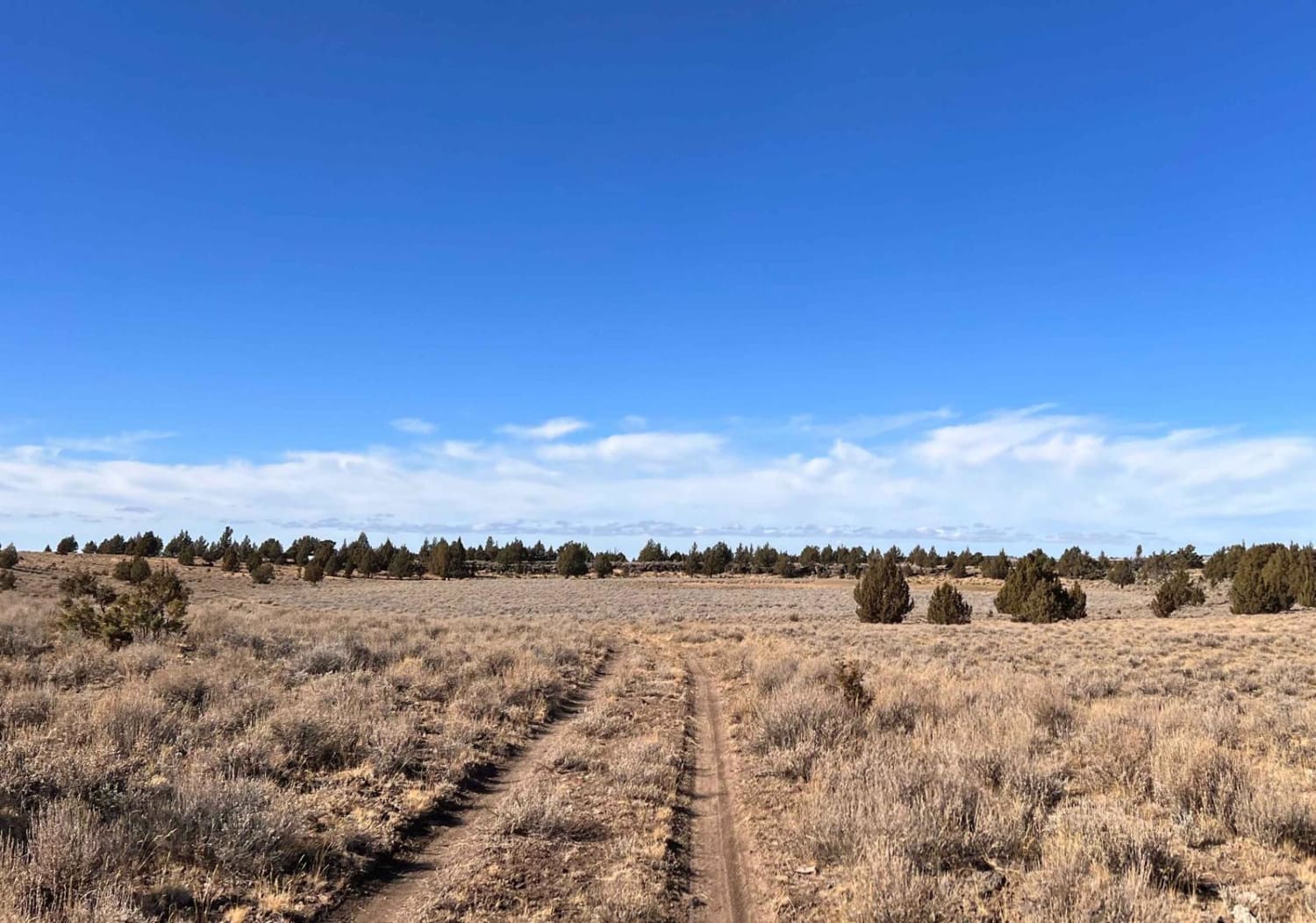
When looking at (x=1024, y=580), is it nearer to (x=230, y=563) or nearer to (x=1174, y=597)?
(x=1174, y=597)

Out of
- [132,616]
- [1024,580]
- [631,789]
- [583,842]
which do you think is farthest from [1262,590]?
[132,616]

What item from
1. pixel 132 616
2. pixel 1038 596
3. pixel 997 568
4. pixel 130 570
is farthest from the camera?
pixel 997 568

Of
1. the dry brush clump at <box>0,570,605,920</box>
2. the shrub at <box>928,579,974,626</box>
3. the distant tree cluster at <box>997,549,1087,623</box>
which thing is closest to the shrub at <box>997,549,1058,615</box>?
the distant tree cluster at <box>997,549,1087,623</box>

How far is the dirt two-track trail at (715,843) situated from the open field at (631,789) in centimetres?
5

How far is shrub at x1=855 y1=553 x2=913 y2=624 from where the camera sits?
3781 cm

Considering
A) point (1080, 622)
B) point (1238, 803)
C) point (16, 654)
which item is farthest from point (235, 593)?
point (1238, 803)

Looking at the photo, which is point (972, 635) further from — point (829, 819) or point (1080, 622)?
point (829, 819)

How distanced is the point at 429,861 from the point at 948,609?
33524mm

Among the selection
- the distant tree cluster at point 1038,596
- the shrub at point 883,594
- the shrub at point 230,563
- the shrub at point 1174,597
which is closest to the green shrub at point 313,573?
the shrub at point 230,563

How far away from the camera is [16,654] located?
1443 cm

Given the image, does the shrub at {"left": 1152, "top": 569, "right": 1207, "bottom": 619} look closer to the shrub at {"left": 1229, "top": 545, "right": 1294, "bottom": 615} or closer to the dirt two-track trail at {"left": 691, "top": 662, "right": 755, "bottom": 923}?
the shrub at {"left": 1229, "top": 545, "right": 1294, "bottom": 615}

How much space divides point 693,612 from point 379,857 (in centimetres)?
3992

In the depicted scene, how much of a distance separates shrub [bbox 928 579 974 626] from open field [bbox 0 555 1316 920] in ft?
58.2

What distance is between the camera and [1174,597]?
138 feet
